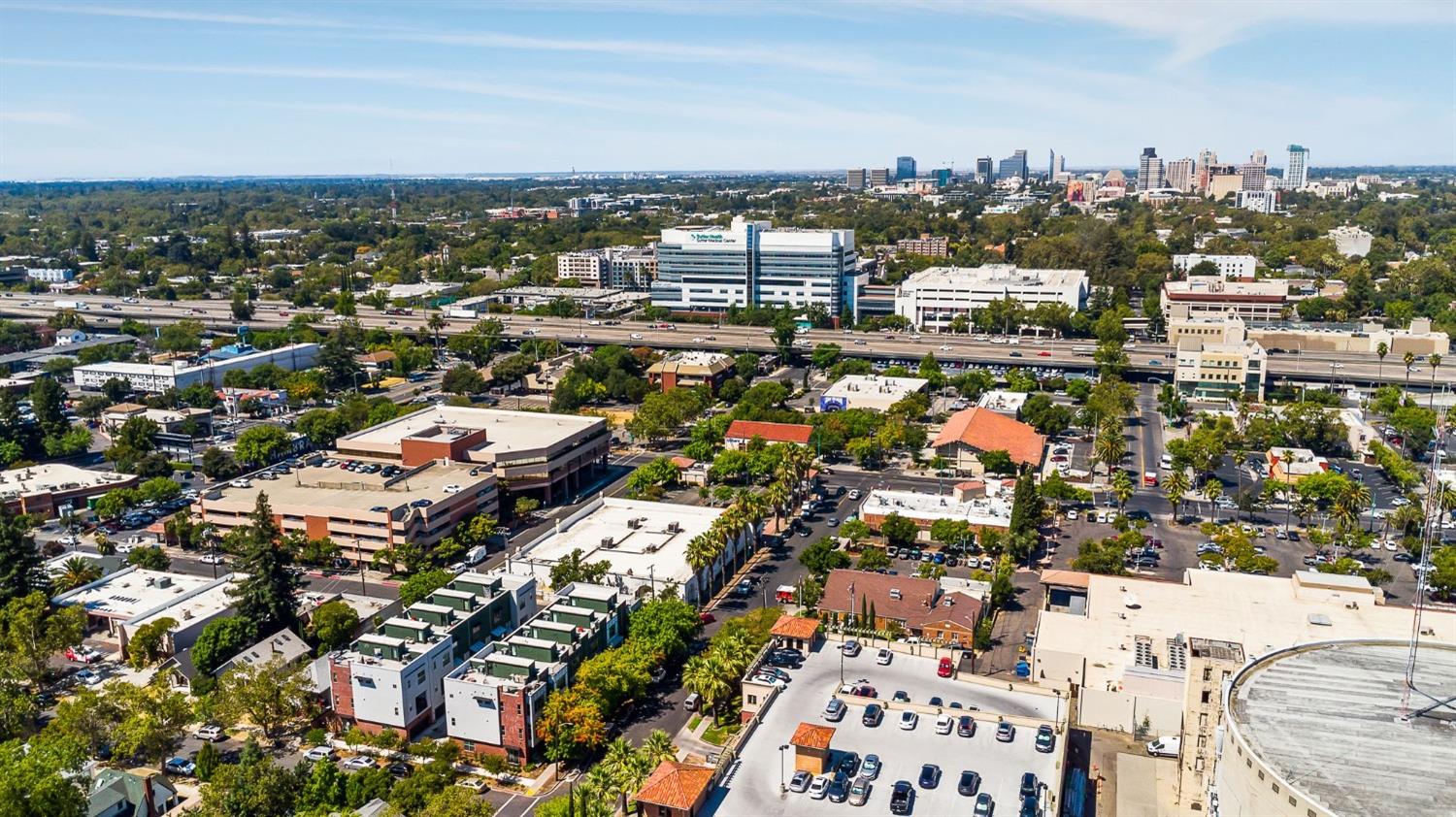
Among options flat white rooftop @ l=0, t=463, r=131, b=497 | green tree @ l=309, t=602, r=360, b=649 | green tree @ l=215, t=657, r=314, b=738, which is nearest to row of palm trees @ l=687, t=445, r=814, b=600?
green tree @ l=309, t=602, r=360, b=649

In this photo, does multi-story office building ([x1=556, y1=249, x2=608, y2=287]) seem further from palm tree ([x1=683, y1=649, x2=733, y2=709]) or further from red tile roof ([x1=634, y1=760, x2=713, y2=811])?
red tile roof ([x1=634, y1=760, x2=713, y2=811])

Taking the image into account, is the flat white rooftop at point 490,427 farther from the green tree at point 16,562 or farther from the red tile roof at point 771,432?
the green tree at point 16,562

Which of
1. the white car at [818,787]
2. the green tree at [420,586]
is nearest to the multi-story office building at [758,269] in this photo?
the green tree at [420,586]

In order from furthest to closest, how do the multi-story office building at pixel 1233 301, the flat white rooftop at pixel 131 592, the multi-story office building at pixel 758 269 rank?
the multi-story office building at pixel 758 269, the multi-story office building at pixel 1233 301, the flat white rooftop at pixel 131 592

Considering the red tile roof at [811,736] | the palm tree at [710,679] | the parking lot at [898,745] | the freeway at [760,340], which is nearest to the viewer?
the parking lot at [898,745]

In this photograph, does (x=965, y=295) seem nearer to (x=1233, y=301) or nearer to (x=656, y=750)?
(x=1233, y=301)

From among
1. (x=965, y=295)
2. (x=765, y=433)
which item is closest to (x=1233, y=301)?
(x=965, y=295)
